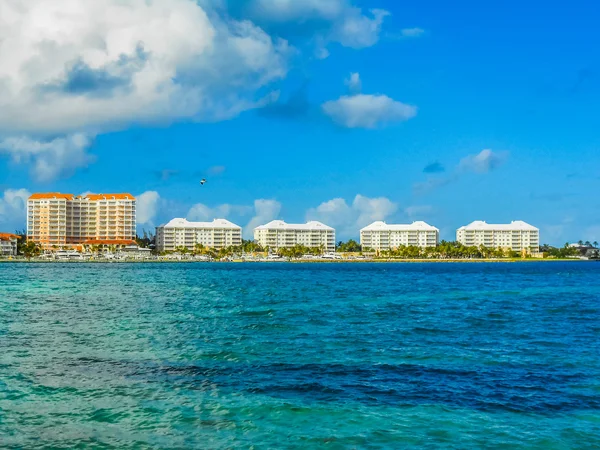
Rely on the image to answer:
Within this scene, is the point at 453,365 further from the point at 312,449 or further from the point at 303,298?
the point at 303,298

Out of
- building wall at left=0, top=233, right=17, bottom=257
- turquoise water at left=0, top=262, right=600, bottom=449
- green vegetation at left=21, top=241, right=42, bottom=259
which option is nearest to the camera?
turquoise water at left=0, top=262, right=600, bottom=449

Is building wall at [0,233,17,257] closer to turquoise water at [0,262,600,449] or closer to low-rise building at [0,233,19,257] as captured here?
low-rise building at [0,233,19,257]

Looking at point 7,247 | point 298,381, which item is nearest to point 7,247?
point 7,247

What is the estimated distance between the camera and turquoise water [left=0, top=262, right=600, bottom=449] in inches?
506

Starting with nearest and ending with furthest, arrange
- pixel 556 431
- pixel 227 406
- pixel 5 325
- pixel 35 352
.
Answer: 1. pixel 556 431
2. pixel 227 406
3. pixel 35 352
4. pixel 5 325

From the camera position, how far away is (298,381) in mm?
17594

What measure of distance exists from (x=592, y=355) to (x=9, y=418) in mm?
19281

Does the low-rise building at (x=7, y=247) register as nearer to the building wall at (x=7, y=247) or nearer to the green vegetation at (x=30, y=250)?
the building wall at (x=7, y=247)

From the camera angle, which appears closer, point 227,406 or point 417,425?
point 417,425

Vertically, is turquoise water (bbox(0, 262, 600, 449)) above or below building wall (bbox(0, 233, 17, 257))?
below

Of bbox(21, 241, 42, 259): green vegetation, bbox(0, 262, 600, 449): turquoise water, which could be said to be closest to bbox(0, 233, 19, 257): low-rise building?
bbox(21, 241, 42, 259): green vegetation

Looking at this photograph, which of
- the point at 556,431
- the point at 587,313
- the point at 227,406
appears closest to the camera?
the point at 556,431

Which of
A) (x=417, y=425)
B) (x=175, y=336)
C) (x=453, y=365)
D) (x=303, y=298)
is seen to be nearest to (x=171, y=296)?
(x=303, y=298)

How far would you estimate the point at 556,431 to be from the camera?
43.3 feet
